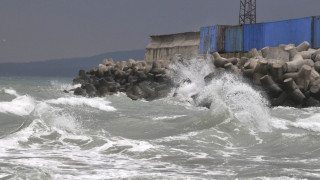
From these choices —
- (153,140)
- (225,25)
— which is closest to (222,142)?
(153,140)

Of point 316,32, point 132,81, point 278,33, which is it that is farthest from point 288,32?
point 132,81

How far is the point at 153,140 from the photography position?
9.44 m

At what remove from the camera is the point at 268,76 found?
54.5 feet

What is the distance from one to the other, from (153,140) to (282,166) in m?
2.97

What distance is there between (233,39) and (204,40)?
2.39 metres

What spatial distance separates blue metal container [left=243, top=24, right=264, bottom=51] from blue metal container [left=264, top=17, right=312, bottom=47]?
1.09ft

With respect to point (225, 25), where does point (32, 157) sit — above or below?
below

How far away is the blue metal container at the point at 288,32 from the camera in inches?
916

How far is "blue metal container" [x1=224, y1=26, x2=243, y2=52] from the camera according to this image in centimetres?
2707

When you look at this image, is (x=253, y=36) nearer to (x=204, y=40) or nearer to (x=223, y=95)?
(x=204, y=40)

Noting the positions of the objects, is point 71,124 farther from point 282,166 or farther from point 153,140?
point 282,166

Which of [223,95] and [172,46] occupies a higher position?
[172,46]

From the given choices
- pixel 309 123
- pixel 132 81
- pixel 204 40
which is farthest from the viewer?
pixel 204 40

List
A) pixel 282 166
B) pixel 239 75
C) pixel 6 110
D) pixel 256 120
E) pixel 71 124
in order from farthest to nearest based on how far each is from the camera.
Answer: pixel 239 75
pixel 6 110
pixel 256 120
pixel 71 124
pixel 282 166
